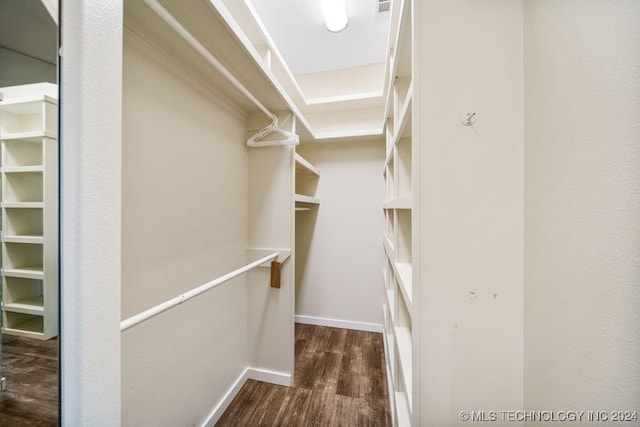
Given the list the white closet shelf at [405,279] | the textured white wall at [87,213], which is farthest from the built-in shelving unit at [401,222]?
the textured white wall at [87,213]

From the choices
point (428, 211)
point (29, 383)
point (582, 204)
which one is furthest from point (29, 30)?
point (582, 204)

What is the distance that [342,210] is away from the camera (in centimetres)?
249

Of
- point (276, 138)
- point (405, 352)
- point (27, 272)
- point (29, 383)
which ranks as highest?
point (276, 138)

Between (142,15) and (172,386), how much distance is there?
158 cm

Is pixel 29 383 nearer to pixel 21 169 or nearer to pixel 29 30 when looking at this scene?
pixel 21 169

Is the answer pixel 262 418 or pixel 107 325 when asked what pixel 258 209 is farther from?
pixel 262 418

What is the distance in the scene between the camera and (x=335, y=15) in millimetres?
1612

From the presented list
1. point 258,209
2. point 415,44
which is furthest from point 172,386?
point 415,44

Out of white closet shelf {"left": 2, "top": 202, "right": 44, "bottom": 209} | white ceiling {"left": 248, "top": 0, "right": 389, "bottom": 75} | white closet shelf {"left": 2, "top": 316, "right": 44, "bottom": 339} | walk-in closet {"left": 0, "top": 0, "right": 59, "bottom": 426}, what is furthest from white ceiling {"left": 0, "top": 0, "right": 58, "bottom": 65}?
white ceiling {"left": 248, "top": 0, "right": 389, "bottom": 75}

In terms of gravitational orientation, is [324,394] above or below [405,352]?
below

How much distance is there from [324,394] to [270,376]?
1.40ft

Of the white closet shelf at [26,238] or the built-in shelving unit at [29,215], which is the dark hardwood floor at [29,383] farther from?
the white closet shelf at [26,238]

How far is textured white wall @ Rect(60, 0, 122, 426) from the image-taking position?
0.40 meters

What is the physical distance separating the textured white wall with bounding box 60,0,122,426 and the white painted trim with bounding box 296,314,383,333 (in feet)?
7.45
